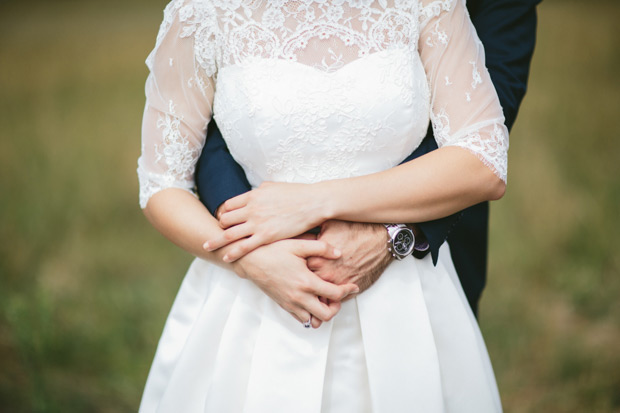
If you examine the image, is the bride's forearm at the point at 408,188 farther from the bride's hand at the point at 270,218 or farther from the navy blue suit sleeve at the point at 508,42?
the navy blue suit sleeve at the point at 508,42

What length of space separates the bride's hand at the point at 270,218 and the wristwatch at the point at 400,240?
0.20m

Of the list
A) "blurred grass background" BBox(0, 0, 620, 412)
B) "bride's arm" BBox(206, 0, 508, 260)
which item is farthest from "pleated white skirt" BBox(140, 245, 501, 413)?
"blurred grass background" BBox(0, 0, 620, 412)

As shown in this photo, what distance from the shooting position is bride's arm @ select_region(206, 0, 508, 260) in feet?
4.74

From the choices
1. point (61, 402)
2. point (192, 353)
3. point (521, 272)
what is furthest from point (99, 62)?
point (192, 353)

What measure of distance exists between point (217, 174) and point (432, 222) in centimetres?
64

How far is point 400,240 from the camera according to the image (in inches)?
59.2

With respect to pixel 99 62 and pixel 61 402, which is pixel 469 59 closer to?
pixel 61 402

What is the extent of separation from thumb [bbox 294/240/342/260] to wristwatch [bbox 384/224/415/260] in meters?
0.16

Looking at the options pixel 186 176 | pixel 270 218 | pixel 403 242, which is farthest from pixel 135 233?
pixel 403 242

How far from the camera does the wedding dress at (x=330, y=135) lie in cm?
146

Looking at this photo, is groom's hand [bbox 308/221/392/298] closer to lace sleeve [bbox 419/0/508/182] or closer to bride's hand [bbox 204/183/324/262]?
bride's hand [bbox 204/183/324/262]

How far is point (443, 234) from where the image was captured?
155cm

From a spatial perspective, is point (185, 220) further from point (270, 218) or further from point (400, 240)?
point (400, 240)

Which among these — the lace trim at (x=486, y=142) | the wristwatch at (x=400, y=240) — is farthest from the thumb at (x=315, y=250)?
the lace trim at (x=486, y=142)
